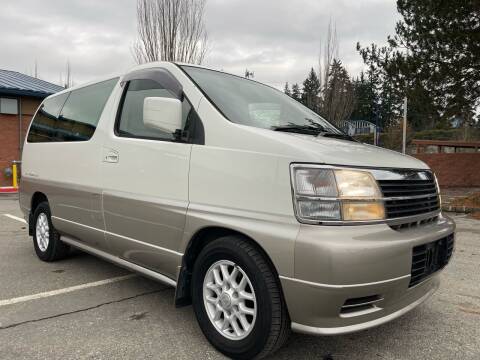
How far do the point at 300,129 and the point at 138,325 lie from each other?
186 centimetres

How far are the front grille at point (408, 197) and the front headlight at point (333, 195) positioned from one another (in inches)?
3.6

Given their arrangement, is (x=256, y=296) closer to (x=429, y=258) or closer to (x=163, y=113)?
(x=429, y=258)

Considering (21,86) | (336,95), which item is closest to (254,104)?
(21,86)

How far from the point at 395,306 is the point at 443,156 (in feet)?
53.3

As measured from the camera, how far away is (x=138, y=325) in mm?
3148

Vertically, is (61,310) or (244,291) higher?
(244,291)

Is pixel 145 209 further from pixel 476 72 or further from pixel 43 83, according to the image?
pixel 43 83

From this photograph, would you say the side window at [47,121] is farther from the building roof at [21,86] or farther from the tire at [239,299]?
the building roof at [21,86]

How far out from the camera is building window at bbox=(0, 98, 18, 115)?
1520 centimetres

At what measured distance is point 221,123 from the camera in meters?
2.77

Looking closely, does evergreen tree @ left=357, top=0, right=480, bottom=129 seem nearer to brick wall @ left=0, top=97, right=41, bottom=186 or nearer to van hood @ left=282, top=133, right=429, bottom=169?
van hood @ left=282, top=133, right=429, bottom=169

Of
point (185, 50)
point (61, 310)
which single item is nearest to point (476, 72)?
point (185, 50)

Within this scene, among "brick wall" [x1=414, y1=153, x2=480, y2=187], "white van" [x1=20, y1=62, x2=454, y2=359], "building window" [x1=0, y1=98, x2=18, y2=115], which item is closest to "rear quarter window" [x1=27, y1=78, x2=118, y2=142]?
"white van" [x1=20, y1=62, x2=454, y2=359]

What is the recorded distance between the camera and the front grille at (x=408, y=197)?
8.07ft
